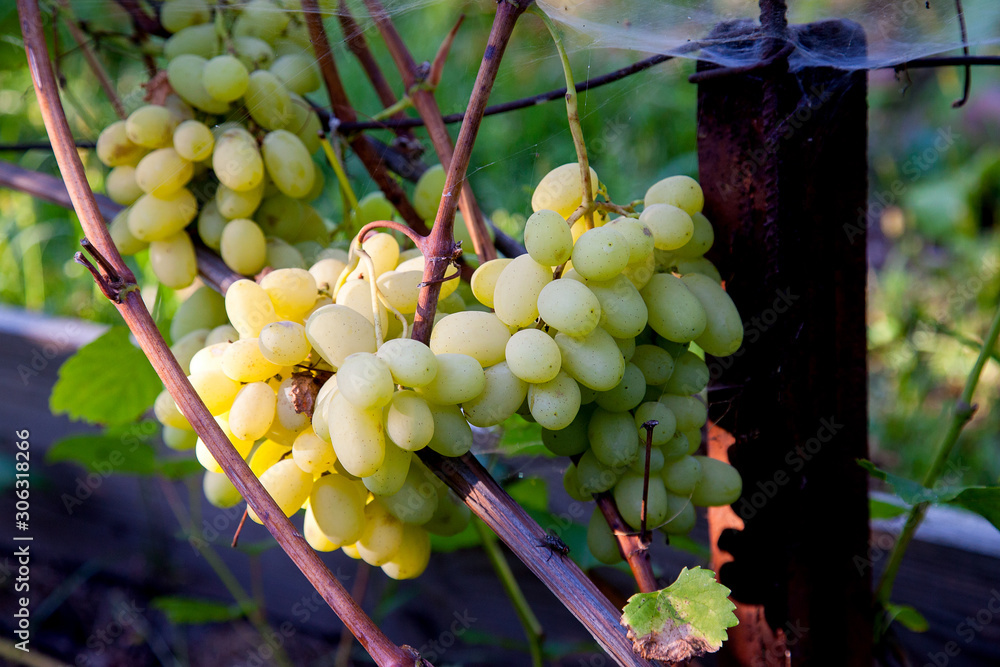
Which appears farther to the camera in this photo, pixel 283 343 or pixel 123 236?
pixel 123 236

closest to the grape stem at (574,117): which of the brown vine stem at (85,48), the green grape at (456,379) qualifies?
the green grape at (456,379)

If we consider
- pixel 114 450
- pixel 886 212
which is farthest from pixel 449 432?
pixel 886 212

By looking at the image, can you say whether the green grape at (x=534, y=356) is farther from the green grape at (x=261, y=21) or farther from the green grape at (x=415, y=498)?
the green grape at (x=261, y=21)

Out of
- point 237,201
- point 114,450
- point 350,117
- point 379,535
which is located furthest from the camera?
point 114,450

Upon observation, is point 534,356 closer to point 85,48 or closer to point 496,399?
point 496,399

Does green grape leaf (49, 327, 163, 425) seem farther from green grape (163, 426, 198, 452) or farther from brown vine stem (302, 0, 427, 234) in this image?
brown vine stem (302, 0, 427, 234)

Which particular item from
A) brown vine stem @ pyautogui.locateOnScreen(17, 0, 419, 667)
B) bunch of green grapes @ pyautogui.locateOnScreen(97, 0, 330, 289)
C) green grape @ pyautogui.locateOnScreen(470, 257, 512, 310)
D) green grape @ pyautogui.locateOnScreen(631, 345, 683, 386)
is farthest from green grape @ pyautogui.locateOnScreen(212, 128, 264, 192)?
green grape @ pyautogui.locateOnScreen(631, 345, 683, 386)

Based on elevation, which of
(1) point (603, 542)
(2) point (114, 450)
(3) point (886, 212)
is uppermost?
(1) point (603, 542)
